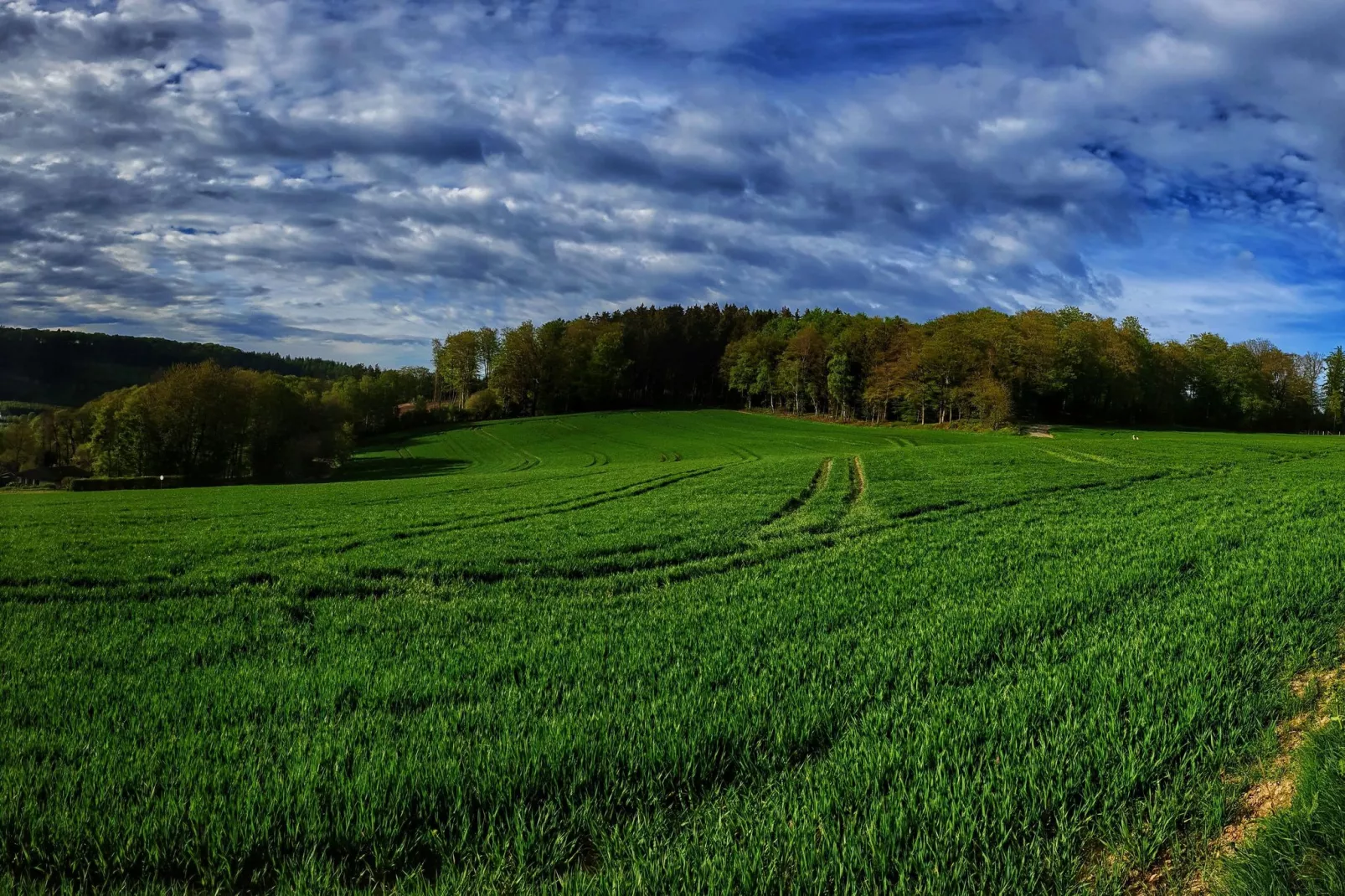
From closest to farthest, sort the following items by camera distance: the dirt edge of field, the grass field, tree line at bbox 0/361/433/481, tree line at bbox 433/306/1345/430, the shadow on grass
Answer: the dirt edge of field < the grass field < tree line at bbox 0/361/433/481 < the shadow on grass < tree line at bbox 433/306/1345/430

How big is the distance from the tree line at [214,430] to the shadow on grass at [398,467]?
3238mm

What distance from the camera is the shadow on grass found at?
65312 millimetres

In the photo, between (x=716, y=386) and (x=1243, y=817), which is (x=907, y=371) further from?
(x=1243, y=817)

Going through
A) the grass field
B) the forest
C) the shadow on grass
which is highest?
the forest

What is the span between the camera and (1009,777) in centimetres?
475

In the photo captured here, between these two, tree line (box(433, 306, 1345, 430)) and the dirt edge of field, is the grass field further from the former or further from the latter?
tree line (box(433, 306, 1345, 430))

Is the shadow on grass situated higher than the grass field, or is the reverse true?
the grass field

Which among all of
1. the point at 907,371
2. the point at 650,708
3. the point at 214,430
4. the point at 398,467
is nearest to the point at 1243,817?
the point at 650,708

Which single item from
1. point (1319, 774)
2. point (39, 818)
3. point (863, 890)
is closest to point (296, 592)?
point (39, 818)

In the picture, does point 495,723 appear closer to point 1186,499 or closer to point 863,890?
point 863,890

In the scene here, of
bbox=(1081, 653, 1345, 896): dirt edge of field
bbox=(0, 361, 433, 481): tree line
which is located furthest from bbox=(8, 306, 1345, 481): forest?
bbox=(1081, 653, 1345, 896): dirt edge of field

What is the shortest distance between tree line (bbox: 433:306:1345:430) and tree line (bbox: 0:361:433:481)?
3795 cm

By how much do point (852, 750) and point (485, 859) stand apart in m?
2.85

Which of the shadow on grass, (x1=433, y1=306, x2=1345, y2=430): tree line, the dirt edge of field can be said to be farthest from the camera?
(x1=433, y1=306, x2=1345, y2=430): tree line
